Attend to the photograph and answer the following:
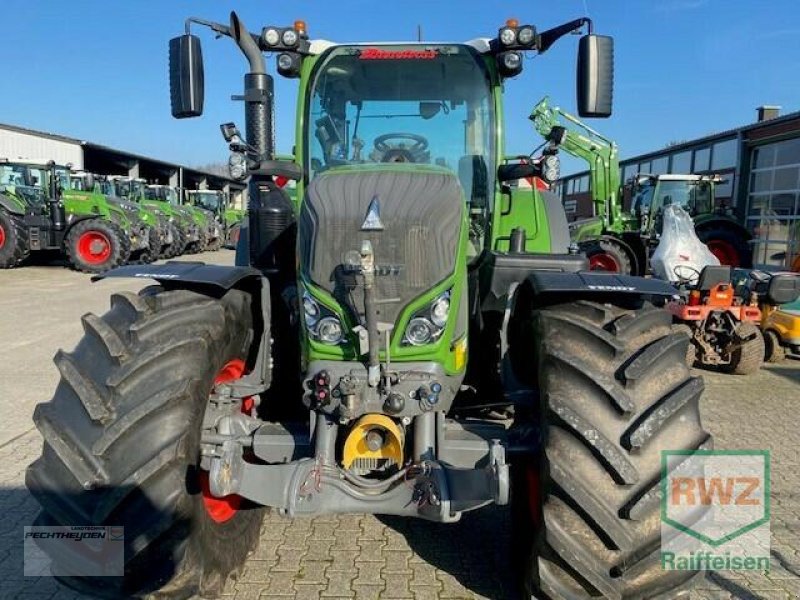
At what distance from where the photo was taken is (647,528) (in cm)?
225

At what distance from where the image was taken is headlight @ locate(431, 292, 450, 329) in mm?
2684

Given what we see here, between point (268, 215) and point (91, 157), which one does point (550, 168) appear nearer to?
point (268, 215)

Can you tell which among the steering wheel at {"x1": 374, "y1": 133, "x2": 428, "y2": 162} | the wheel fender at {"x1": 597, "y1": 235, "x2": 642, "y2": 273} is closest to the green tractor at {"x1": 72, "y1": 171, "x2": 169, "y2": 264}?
the wheel fender at {"x1": 597, "y1": 235, "x2": 642, "y2": 273}

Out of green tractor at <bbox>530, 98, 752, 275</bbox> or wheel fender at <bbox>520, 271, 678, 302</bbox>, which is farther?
green tractor at <bbox>530, 98, 752, 275</bbox>

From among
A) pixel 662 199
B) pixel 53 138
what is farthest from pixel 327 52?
pixel 53 138

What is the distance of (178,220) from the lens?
71.1 ft

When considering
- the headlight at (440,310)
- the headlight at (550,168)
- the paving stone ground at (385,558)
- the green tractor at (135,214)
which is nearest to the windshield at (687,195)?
the paving stone ground at (385,558)

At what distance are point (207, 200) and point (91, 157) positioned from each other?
8.58 meters

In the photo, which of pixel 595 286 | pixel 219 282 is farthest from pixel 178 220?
pixel 595 286

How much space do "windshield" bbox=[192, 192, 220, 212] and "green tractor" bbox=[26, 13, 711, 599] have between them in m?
28.0

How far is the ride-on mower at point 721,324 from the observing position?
22.6 ft

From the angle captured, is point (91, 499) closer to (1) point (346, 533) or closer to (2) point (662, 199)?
(1) point (346, 533)

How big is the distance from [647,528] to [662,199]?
46.9 feet

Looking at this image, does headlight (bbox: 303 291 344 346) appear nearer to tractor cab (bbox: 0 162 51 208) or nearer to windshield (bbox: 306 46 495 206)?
windshield (bbox: 306 46 495 206)
